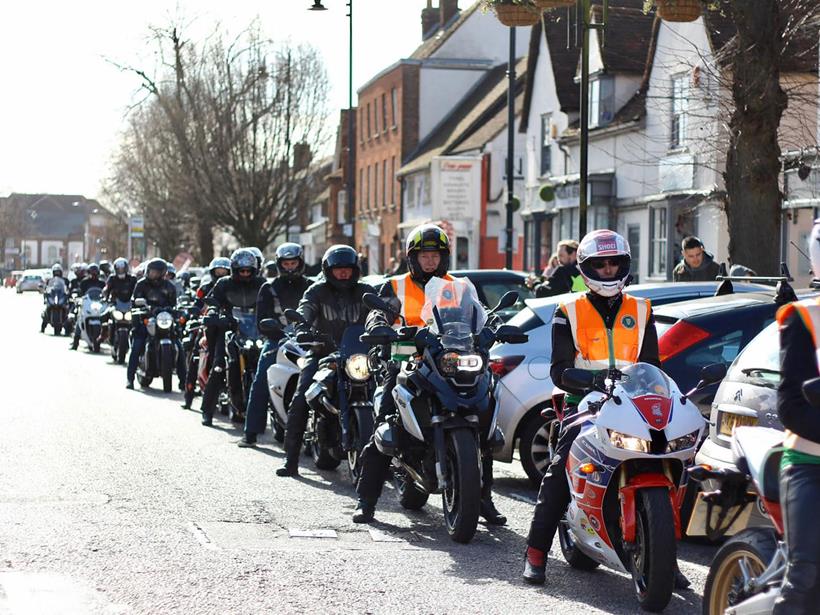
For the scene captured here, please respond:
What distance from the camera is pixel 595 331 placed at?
7367 mm

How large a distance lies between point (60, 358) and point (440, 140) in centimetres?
3285

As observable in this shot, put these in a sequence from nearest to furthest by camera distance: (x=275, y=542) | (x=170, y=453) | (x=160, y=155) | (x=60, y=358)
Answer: (x=275, y=542) → (x=170, y=453) → (x=60, y=358) → (x=160, y=155)

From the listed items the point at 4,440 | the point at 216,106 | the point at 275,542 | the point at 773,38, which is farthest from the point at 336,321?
the point at 216,106

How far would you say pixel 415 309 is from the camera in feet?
31.0

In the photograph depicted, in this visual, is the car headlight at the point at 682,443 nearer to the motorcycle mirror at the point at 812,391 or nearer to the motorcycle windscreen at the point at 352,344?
the motorcycle mirror at the point at 812,391

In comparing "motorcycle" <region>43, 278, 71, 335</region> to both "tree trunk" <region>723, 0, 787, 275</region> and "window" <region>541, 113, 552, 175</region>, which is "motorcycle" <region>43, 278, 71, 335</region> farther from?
"tree trunk" <region>723, 0, 787, 275</region>

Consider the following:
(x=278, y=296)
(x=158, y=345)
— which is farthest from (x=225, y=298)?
(x=158, y=345)

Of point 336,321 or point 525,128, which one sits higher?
point 525,128

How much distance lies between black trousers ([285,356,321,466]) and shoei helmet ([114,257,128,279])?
14650 mm

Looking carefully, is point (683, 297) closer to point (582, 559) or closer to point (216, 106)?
point (582, 559)

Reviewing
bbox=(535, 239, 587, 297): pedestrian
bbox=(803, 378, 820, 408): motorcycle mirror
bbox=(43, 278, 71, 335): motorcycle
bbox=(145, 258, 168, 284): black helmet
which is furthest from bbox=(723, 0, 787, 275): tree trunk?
bbox=(43, 278, 71, 335): motorcycle

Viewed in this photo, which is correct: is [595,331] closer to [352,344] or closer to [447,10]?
[352,344]

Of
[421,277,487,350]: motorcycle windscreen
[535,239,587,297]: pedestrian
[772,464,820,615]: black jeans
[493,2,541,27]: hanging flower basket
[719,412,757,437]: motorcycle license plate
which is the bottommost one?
[772,464,820,615]: black jeans

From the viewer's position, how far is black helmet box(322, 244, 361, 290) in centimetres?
1130
